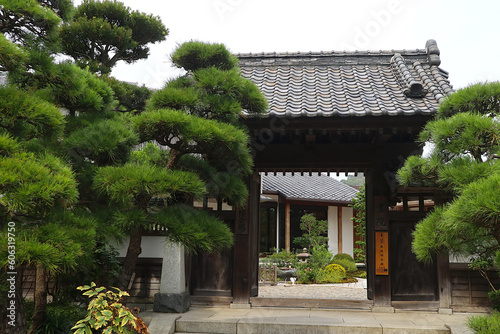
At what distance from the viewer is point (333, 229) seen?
19172 millimetres

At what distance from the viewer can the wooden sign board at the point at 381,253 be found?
23.4ft

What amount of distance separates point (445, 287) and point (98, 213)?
18.5 ft

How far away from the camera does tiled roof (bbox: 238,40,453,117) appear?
6.38 metres

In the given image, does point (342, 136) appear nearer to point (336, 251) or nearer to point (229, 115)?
point (229, 115)

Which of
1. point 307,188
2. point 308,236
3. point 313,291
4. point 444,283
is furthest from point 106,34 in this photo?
point 307,188

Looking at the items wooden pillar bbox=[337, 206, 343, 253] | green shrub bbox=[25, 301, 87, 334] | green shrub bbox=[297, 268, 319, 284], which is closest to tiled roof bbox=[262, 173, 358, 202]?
wooden pillar bbox=[337, 206, 343, 253]

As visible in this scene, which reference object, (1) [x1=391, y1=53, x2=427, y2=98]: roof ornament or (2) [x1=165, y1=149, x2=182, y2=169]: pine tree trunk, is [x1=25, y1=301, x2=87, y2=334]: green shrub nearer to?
(2) [x1=165, y1=149, x2=182, y2=169]: pine tree trunk

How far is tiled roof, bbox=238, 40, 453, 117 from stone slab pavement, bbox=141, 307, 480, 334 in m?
3.02

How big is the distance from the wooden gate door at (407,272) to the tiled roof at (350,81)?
7.22 ft

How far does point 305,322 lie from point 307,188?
46.0ft

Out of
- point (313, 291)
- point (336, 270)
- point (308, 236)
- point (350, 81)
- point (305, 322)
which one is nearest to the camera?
point (305, 322)

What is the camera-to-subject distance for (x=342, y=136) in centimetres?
732

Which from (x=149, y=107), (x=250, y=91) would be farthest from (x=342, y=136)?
(x=149, y=107)

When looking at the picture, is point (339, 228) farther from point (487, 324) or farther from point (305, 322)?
point (487, 324)
